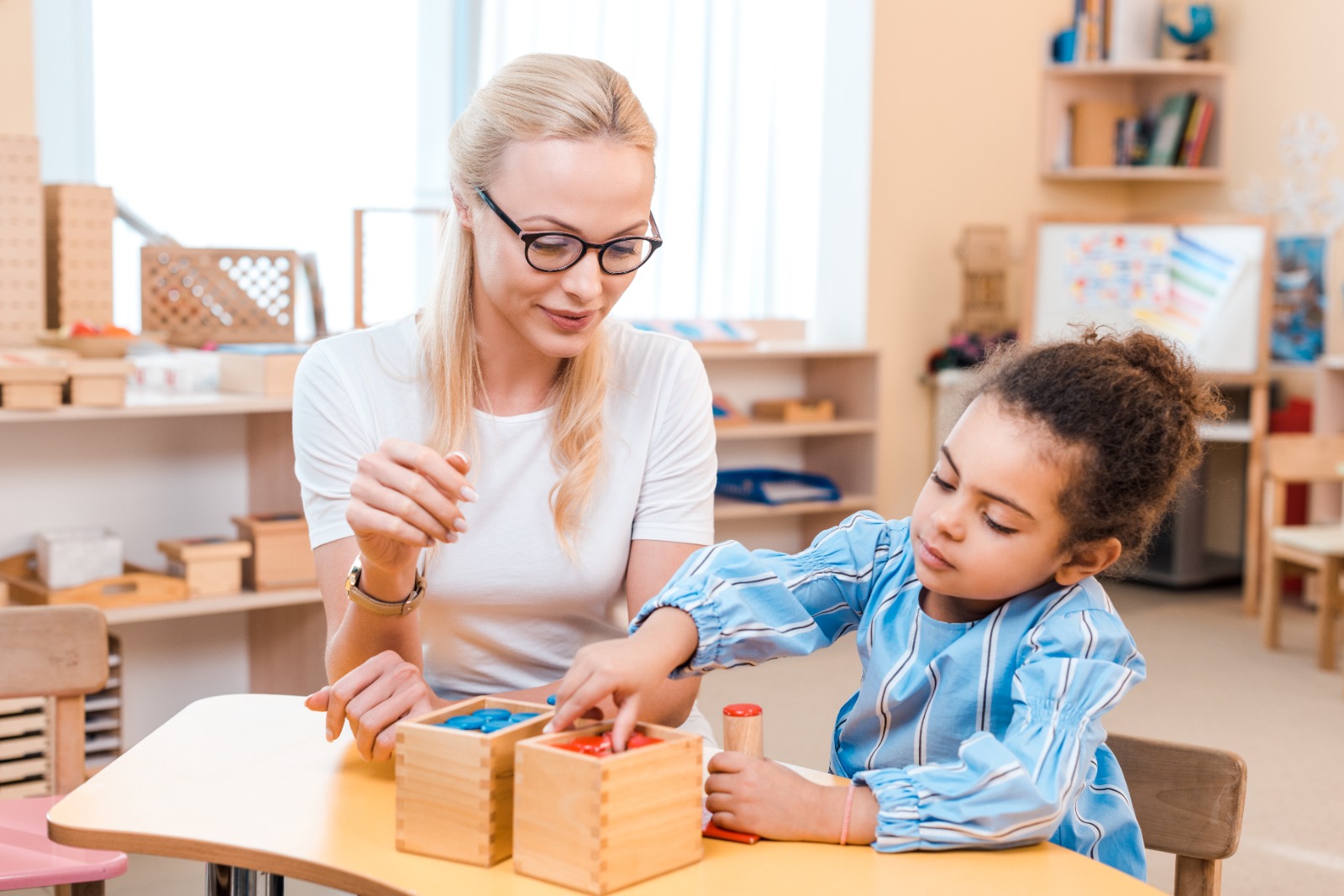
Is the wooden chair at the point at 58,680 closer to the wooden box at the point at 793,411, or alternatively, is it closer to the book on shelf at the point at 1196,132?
the wooden box at the point at 793,411

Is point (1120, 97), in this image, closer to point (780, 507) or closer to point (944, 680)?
point (780, 507)

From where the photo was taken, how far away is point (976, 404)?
4.00ft

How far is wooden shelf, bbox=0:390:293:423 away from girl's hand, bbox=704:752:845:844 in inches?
84.3

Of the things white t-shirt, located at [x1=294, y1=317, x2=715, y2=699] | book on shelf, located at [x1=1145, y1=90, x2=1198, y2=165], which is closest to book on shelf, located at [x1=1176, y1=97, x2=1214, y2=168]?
book on shelf, located at [x1=1145, y1=90, x2=1198, y2=165]

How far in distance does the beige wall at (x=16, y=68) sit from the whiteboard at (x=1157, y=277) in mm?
3278

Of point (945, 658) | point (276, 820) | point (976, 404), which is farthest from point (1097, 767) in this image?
point (276, 820)

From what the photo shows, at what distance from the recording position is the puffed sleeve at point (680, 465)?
5.23 ft

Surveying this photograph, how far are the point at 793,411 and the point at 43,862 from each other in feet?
10.6

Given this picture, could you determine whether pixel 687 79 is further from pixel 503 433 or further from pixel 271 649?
pixel 503 433

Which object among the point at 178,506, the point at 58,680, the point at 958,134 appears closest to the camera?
Answer: the point at 58,680

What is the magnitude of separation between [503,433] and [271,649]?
1888 millimetres

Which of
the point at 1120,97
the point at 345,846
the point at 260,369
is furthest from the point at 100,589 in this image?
the point at 1120,97

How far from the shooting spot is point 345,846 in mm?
1023

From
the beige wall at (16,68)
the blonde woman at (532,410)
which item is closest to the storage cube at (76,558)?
the beige wall at (16,68)
